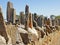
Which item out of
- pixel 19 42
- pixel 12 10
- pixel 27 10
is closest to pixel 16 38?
pixel 19 42

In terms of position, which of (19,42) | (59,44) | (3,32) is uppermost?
(3,32)

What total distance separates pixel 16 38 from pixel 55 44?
16.8ft

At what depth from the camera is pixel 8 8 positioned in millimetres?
21531

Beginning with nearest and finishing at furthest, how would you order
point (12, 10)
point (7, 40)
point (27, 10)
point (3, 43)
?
point (3, 43), point (7, 40), point (12, 10), point (27, 10)

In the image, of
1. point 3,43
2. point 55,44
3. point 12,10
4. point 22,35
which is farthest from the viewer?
point 12,10

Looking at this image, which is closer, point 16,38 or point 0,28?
point 0,28

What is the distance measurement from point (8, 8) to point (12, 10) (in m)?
0.60

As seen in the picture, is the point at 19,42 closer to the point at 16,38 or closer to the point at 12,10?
the point at 16,38

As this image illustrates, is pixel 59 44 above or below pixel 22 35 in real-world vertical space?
below

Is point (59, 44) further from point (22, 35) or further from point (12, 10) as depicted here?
point (12, 10)

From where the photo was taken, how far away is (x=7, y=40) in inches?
417

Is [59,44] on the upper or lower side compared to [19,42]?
lower

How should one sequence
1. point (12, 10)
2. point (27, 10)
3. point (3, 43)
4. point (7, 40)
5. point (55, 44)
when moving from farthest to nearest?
1. point (27, 10)
2. point (12, 10)
3. point (55, 44)
4. point (7, 40)
5. point (3, 43)

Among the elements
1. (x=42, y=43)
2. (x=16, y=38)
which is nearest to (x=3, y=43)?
(x=16, y=38)
